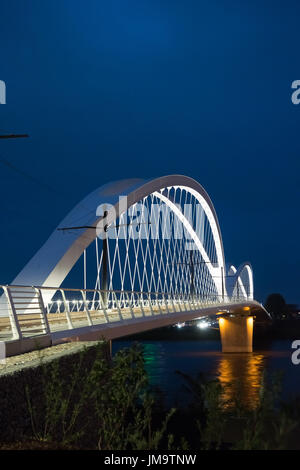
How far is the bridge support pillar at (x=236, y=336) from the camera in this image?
59.8 metres

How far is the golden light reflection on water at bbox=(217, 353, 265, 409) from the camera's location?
82.6 ft

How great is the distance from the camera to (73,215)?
24.0 meters

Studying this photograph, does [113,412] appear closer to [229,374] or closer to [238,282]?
[229,374]

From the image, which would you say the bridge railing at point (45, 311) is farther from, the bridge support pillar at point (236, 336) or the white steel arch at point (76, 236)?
the bridge support pillar at point (236, 336)

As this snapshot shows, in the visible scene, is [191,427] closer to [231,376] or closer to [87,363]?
[87,363]

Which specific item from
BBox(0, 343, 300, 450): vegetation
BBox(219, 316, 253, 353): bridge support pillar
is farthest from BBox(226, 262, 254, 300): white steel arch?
BBox(0, 343, 300, 450): vegetation

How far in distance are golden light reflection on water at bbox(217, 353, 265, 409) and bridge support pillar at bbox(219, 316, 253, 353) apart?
2388 mm

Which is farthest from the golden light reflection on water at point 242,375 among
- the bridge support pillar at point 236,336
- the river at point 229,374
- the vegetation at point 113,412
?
the vegetation at point 113,412

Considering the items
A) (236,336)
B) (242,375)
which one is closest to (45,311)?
(242,375)

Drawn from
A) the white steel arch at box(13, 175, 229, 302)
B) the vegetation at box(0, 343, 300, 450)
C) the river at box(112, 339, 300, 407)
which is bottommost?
the river at box(112, 339, 300, 407)

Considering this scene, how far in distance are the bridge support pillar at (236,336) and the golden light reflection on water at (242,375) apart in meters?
2.39

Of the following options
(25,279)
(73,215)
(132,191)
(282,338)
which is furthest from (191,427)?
(282,338)

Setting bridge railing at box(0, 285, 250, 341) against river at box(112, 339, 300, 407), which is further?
river at box(112, 339, 300, 407)

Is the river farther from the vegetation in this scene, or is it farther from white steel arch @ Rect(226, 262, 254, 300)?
the vegetation
